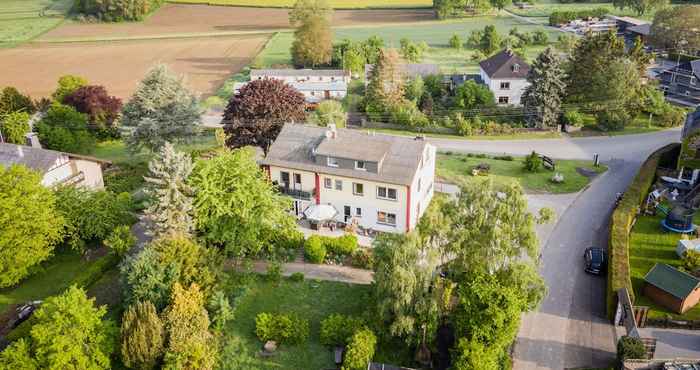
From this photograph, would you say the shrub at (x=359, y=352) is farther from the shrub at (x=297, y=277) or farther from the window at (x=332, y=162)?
the window at (x=332, y=162)

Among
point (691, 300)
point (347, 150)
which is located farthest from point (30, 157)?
point (691, 300)

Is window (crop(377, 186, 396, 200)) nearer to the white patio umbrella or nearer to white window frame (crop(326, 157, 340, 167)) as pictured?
white window frame (crop(326, 157, 340, 167))

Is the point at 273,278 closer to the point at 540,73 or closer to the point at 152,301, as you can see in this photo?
the point at 152,301

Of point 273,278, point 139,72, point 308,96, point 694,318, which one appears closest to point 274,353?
point 273,278

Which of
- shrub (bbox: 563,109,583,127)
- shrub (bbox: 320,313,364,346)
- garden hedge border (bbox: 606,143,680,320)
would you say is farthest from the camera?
shrub (bbox: 563,109,583,127)

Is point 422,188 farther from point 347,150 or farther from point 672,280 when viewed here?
point 672,280

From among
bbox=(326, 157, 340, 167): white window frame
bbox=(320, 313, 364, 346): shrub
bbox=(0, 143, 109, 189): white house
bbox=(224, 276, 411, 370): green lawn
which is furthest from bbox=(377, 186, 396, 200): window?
bbox=(0, 143, 109, 189): white house
